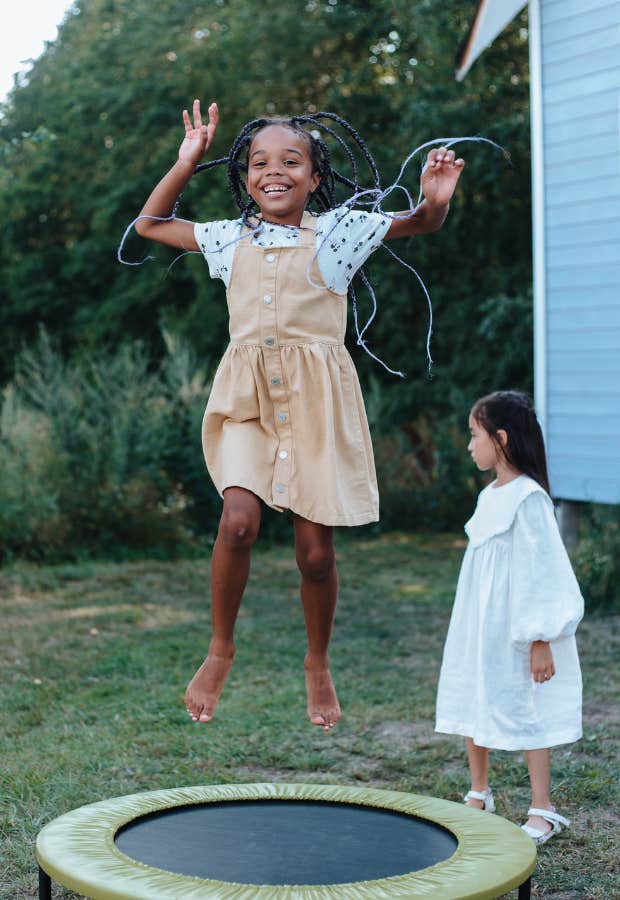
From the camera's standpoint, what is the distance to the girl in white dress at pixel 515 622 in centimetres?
392

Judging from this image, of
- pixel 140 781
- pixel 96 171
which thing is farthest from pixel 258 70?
pixel 140 781

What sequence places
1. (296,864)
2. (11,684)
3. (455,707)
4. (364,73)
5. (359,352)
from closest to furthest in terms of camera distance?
(296,864) → (455,707) → (11,684) → (359,352) → (364,73)

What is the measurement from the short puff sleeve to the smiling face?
4.81ft

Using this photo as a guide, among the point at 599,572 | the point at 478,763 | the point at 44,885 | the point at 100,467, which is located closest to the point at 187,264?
the point at 100,467

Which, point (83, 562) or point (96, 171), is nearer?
point (83, 562)

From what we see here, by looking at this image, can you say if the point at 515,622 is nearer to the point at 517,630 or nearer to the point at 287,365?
the point at 517,630

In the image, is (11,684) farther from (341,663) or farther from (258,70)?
(258,70)

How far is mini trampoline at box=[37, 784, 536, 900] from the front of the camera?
2779 millimetres

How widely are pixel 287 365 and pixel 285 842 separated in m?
1.36

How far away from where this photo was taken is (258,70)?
16906 mm

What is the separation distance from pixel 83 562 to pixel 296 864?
23.9ft

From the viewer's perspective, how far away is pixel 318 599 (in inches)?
127

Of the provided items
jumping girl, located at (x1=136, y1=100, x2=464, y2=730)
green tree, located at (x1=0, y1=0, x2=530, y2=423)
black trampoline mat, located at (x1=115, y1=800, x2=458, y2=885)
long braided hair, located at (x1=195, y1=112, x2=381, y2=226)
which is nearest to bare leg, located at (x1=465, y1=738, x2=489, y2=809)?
black trampoline mat, located at (x1=115, y1=800, x2=458, y2=885)

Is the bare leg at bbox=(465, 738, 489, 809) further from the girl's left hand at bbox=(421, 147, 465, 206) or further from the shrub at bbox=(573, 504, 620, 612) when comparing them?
the shrub at bbox=(573, 504, 620, 612)
